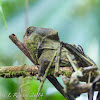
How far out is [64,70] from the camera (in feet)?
3.25

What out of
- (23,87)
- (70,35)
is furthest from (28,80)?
(70,35)

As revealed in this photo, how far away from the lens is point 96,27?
2377mm

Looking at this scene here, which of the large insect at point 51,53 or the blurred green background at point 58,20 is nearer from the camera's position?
the large insect at point 51,53

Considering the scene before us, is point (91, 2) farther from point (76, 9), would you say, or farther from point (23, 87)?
point (23, 87)

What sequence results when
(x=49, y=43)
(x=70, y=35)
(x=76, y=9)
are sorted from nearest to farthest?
(x=49, y=43) < (x=70, y=35) < (x=76, y=9)

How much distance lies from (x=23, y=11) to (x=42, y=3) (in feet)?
0.87

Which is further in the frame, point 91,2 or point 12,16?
point 91,2

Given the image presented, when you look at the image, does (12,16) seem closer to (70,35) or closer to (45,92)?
(70,35)

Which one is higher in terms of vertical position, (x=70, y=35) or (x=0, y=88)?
(x=70, y=35)

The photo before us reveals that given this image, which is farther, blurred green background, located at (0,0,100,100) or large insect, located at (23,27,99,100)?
blurred green background, located at (0,0,100,100)

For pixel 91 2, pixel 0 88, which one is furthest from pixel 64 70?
pixel 91 2

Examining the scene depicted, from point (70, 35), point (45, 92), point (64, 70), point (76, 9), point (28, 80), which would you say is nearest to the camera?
point (64, 70)

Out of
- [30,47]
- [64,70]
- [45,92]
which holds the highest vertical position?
[30,47]

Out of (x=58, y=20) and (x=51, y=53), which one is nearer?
(x=51, y=53)
